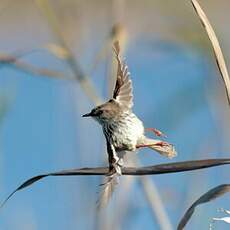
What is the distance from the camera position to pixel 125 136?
1055mm

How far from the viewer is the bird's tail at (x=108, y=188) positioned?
97cm

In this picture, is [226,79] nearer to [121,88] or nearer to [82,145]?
[121,88]

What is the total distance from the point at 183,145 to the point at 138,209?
34 centimetres

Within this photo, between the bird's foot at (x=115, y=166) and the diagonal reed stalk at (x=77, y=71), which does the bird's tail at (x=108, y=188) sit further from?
the diagonal reed stalk at (x=77, y=71)

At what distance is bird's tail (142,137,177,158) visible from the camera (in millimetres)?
1083

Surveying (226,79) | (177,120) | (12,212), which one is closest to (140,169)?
(226,79)

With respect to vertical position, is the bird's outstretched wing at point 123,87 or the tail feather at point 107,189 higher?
the bird's outstretched wing at point 123,87

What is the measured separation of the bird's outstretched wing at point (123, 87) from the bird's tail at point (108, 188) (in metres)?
0.11

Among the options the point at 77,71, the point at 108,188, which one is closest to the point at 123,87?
the point at 108,188

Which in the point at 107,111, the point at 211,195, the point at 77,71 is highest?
the point at 77,71

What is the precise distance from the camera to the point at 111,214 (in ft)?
5.53

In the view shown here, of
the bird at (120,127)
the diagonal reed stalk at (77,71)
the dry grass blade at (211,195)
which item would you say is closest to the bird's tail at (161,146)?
the bird at (120,127)

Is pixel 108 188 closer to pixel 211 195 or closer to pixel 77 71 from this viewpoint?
pixel 211 195

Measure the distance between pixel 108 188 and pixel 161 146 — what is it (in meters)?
0.13
